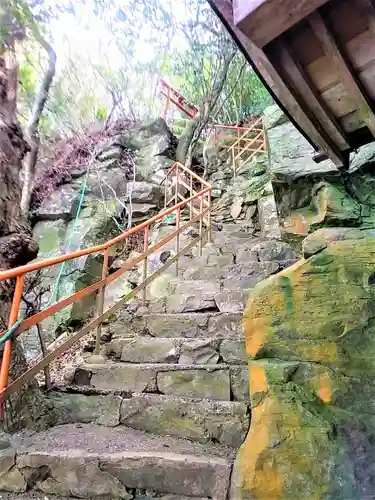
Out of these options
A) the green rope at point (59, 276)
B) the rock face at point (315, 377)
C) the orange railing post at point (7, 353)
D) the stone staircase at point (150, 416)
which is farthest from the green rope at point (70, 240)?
the rock face at point (315, 377)

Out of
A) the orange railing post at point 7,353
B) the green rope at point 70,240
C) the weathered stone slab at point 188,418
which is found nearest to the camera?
the orange railing post at point 7,353

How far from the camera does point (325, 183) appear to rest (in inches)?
129

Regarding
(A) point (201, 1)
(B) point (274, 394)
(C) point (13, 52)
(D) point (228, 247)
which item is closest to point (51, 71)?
(C) point (13, 52)

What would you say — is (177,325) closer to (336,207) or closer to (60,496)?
(60,496)

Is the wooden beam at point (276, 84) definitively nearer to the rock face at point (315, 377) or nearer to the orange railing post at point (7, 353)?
the rock face at point (315, 377)

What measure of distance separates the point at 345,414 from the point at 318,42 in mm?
1907

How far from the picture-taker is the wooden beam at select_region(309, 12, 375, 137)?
5.29ft

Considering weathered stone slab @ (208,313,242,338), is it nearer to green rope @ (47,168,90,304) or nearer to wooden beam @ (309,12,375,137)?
wooden beam @ (309,12,375,137)

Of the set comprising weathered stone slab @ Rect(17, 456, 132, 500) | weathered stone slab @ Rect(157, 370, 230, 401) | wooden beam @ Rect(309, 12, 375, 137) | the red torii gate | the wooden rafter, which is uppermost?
the red torii gate

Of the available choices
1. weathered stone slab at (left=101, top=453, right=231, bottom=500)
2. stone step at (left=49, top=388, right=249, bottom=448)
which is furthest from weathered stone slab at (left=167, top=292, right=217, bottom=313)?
weathered stone slab at (left=101, top=453, right=231, bottom=500)

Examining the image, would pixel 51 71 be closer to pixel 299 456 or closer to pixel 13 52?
pixel 13 52

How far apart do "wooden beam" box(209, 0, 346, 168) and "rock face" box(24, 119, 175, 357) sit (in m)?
3.25

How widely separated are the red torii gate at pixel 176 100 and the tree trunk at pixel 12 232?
9274mm

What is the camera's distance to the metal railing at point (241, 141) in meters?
9.88
